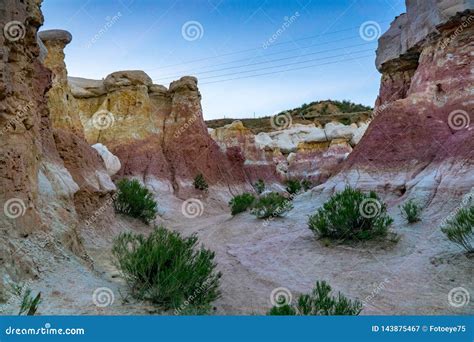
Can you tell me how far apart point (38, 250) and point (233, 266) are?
329 cm

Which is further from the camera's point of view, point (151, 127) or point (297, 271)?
point (151, 127)

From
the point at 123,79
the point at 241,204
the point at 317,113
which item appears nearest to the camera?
the point at 241,204

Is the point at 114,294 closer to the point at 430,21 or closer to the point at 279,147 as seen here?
the point at 430,21

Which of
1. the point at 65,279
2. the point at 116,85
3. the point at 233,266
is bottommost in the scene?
the point at 233,266

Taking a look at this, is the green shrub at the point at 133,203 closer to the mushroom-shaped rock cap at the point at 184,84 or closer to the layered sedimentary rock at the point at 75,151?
the layered sedimentary rock at the point at 75,151

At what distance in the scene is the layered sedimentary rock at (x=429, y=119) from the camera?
1055 centimetres

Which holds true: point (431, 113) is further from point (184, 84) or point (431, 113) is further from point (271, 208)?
point (184, 84)

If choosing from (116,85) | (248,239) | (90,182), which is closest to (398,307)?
(248,239)

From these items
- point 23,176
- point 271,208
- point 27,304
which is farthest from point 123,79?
point 27,304

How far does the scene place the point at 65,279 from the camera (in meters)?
4.13

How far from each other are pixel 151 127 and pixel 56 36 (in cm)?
685

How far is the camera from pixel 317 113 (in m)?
59.0

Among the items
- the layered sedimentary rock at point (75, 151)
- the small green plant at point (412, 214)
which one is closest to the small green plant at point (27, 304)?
the layered sedimentary rock at point (75, 151)

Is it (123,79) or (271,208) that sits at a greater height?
(123,79)
